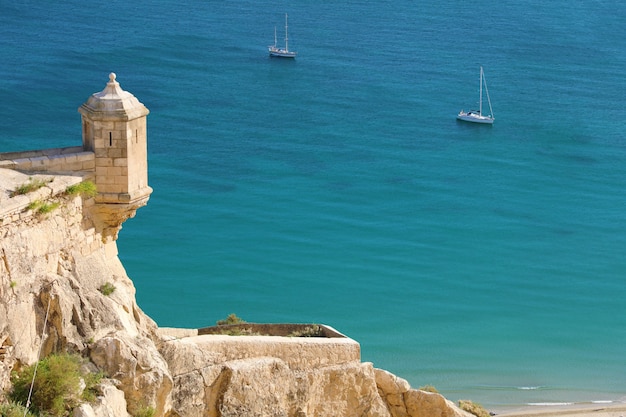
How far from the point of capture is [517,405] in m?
41.3

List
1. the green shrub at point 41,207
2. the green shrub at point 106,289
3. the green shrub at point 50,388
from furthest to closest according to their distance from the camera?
the green shrub at point 106,289 → the green shrub at point 41,207 → the green shrub at point 50,388

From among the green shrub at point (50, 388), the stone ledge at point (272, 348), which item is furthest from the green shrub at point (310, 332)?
the green shrub at point (50, 388)

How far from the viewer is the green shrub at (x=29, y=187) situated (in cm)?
1833

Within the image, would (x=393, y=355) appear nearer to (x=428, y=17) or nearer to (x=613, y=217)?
(x=613, y=217)

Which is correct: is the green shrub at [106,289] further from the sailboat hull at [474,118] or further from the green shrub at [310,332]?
the sailboat hull at [474,118]

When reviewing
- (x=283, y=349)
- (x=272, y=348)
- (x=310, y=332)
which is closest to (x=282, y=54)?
(x=310, y=332)

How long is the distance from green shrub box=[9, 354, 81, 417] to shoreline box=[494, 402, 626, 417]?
2480cm

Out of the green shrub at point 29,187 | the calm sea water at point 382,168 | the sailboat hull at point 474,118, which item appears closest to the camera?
the green shrub at point 29,187

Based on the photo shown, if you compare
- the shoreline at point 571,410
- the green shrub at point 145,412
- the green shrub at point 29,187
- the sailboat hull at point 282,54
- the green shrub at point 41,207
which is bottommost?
the shoreline at point 571,410

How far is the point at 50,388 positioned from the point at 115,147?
181 inches

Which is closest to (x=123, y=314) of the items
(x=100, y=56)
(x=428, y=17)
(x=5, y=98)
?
(x=5, y=98)

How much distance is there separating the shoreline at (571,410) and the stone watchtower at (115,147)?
22.7m

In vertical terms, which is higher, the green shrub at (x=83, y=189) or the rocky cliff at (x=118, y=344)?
the green shrub at (x=83, y=189)

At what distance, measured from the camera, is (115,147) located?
19812 mm
